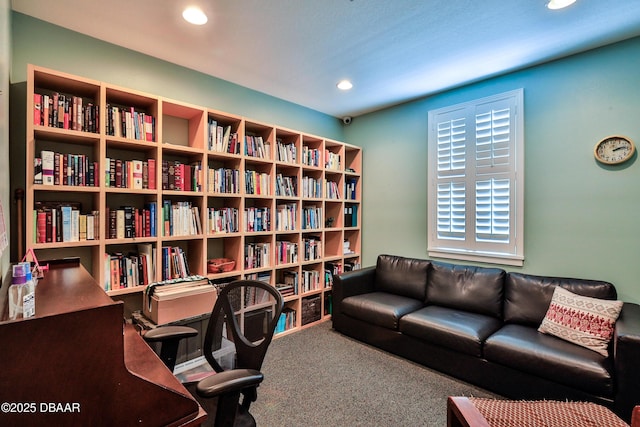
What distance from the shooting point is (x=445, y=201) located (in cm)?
335

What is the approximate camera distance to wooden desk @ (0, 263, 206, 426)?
67 centimetres

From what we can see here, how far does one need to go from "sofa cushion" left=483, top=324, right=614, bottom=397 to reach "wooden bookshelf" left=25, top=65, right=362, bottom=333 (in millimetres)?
2016

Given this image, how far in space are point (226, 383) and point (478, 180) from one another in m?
3.01

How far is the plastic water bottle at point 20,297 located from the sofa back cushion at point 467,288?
3.06 m

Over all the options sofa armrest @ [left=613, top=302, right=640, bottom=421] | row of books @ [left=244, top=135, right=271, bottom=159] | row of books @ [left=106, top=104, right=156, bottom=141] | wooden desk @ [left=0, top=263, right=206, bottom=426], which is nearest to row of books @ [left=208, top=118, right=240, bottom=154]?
row of books @ [left=244, top=135, right=271, bottom=159]

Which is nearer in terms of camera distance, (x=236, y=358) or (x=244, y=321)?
(x=236, y=358)

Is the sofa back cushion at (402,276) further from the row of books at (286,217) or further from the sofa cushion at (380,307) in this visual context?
the row of books at (286,217)

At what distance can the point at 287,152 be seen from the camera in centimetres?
336

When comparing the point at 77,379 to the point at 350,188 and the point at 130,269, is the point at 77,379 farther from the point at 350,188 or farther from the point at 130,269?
the point at 350,188

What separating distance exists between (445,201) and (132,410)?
3.27m

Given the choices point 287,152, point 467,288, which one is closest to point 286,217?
point 287,152

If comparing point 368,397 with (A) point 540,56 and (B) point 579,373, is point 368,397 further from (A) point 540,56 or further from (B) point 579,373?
(A) point 540,56

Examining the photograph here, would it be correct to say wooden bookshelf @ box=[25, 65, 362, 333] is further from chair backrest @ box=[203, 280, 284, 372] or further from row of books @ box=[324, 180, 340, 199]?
chair backrest @ box=[203, 280, 284, 372]

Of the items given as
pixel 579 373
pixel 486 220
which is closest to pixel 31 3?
pixel 486 220
